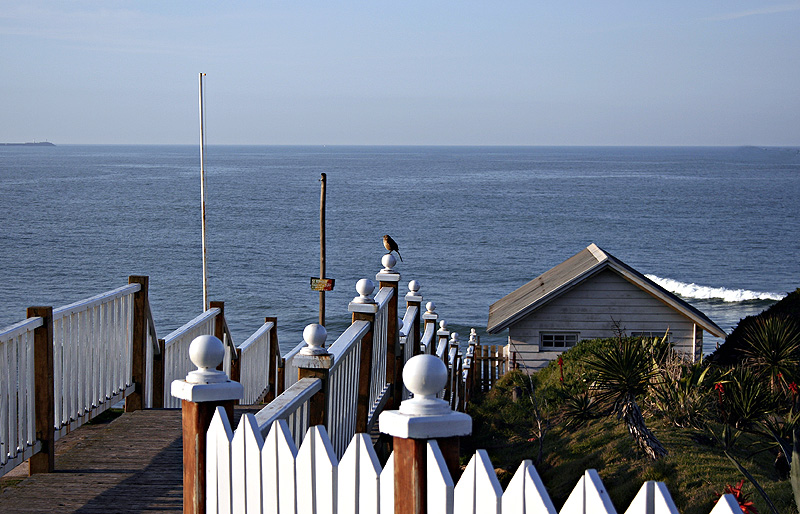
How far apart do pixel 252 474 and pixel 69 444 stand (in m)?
3.69

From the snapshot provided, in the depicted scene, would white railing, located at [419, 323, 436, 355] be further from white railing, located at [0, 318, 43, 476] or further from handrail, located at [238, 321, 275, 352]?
white railing, located at [0, 318, 43, 476]

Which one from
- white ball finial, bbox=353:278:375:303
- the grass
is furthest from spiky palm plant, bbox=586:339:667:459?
white ball finial, bbox=353:278:375:303

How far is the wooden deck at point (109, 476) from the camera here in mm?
4906

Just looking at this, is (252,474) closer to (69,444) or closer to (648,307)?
(69,444)

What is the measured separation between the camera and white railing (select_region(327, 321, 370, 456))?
4855 millimetres

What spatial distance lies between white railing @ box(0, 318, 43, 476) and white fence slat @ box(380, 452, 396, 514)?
3383mm

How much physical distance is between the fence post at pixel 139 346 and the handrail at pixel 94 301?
0.07m

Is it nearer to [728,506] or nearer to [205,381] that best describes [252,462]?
[205,381]

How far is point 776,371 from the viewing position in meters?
11.1

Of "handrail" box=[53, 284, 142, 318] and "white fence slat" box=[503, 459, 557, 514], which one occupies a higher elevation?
"white fence slat" box=[503, 459, 557, 514]

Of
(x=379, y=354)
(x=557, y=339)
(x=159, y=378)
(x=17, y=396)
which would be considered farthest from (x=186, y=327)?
(x=557, y=339)

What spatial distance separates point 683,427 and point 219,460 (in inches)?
327

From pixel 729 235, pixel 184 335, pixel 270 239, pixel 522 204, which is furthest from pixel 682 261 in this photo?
pixel 184 335

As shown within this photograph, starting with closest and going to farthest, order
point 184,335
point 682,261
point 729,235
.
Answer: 1. point 184,335
2. point 682,261
3. point 729,235
